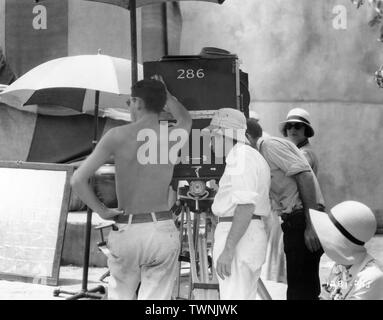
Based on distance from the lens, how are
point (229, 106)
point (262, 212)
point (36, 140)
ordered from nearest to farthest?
point (262, 212)
point (229, 106)
point (36, 140)

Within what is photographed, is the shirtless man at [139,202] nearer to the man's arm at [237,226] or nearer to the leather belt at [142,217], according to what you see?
the leather belt at [142,217]

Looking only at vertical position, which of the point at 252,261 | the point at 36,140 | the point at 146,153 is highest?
the point at 36,140

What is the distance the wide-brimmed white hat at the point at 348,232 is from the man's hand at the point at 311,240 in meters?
1.69

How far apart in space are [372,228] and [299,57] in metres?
6.68

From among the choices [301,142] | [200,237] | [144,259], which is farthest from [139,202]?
[301,142]

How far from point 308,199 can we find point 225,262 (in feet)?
3.52

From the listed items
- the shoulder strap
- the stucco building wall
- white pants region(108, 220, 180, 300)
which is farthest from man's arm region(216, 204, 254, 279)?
the stucco building wall

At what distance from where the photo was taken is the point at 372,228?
318cm

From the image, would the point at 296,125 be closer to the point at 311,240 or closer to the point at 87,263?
the point at 311,240

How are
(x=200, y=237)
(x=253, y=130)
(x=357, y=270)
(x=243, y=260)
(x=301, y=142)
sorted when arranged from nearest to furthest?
(x=357, y=270) → (x=243, y=260) → (x=200, y=237) → (x=253, y=130) → (x=301, y=142)

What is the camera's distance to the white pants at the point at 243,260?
4.14 metres

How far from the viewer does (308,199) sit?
4941 millimetres
